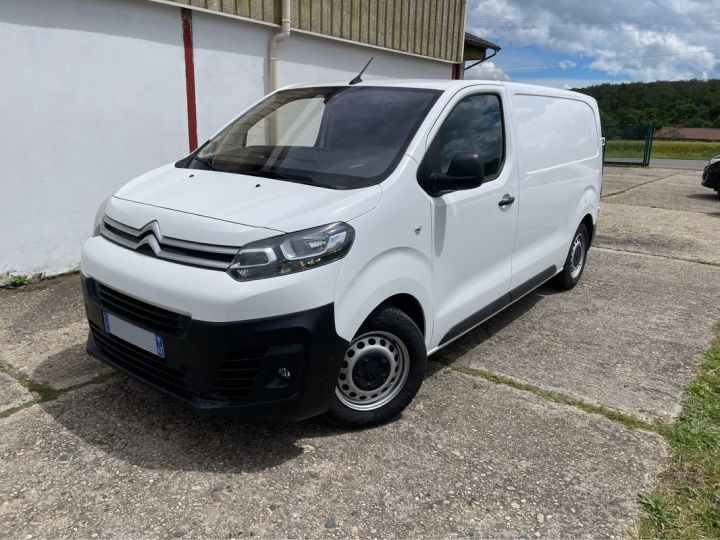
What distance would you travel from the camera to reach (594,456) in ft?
9.61

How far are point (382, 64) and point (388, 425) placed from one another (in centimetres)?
776

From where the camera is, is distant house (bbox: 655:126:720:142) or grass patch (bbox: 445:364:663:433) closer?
grass patch (bbox: 445:364:663:433)

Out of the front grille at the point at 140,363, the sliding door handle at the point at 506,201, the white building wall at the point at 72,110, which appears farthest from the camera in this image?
the white building wall at the point at 72,110

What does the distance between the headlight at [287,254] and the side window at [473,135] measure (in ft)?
2.99

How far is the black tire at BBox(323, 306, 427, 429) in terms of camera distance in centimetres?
291

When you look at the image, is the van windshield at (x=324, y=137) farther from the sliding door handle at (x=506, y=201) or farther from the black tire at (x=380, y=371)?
the sliding door handle at (x=506, y=201)

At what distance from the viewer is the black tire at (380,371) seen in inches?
114

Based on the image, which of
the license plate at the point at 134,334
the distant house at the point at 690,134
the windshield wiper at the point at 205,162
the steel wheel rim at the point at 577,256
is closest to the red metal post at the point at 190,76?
the windshield wiper at the point at 205,162

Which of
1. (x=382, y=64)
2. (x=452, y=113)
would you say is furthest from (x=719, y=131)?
(x=452, y=113)

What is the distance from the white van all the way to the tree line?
217 ft

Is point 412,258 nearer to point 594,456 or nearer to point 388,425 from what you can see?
point 388,425

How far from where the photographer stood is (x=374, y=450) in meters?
2.93

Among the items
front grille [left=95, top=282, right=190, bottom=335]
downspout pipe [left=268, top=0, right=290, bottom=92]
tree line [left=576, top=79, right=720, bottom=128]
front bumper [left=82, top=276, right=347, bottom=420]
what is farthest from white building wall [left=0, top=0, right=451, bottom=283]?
tree line [left=576, top=79, right=720, bottom=128]

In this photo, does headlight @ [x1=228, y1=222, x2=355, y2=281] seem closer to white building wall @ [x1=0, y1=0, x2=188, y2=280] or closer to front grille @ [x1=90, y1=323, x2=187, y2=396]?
front grille @ [x1=90, y1=323, x2=187, y2=396]
